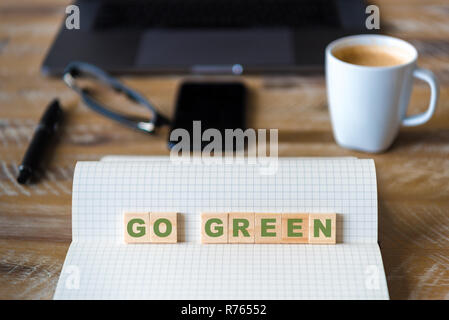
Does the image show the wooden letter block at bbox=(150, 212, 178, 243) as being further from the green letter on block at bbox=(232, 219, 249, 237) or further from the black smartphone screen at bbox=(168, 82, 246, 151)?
the black smartphone screen at bbox=(168, 82, 246, 151)

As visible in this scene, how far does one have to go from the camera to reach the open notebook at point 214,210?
48 cm

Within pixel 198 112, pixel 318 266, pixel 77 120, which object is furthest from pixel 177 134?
pixel 318 266

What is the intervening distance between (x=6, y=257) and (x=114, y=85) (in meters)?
0.33

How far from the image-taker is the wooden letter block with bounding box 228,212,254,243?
0.51 meters

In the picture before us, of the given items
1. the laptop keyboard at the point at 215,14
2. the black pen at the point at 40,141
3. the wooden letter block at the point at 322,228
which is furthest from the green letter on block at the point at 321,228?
the laptop keyboard at the point at 215,14

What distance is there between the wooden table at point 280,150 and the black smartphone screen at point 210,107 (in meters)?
0.02

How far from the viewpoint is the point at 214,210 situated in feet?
1.69

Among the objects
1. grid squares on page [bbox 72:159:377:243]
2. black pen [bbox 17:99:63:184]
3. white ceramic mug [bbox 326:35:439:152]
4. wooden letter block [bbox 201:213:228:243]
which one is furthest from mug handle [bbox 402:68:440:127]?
black pen [bbox 17:99:63:184]

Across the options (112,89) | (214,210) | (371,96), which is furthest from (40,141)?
(371,96)

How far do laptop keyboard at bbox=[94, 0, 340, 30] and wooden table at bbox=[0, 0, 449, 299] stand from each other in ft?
0.36

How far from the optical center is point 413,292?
1.58 ft

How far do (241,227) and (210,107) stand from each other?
251 millimetres
